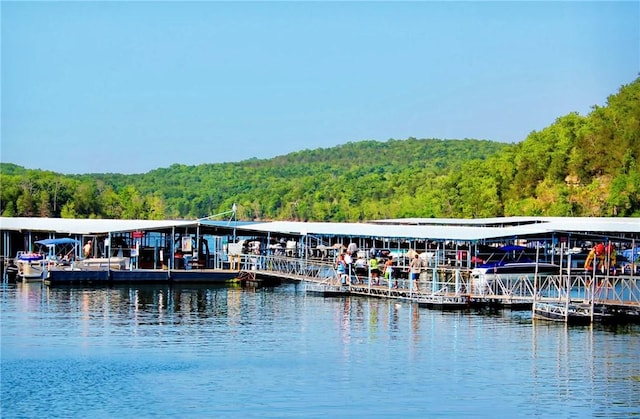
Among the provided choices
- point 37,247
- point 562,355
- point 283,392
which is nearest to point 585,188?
point 37,247

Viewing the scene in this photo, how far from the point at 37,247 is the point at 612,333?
4695cm

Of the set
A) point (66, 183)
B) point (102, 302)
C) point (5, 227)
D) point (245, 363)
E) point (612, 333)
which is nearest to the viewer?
point (245, 363)

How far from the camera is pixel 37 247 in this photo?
7594cm

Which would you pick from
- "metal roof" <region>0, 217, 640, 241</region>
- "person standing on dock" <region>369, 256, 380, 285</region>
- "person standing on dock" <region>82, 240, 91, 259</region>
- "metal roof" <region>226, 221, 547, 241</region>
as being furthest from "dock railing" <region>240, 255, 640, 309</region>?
"person standing on dock" <region>82, 240, 91, 259</region>

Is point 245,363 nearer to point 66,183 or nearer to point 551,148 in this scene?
point 551,148

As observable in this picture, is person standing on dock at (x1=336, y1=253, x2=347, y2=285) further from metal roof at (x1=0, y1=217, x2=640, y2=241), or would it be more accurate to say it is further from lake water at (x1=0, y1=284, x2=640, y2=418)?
metal roof at (x1=0, y1=217, x2=640, y2=241)

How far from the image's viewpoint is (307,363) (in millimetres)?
33625

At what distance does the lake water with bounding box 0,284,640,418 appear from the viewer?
92.2 ft

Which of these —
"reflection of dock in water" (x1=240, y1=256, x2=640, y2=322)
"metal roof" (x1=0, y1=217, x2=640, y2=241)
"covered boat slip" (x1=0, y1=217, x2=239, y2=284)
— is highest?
"metal roof" (x1=0, y1=217, x2=640, y2=241)

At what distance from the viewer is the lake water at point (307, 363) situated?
92.2 feet

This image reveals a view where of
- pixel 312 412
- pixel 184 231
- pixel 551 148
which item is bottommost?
pixel 312 412

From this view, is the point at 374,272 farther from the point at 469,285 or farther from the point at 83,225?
the point at 83,225

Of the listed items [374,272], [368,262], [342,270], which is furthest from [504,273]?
[342,270]

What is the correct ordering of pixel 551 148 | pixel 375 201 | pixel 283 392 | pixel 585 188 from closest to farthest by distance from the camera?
pixel 283 392 → pixel 585 188 → pixel 551 148 → pixel 375 201
